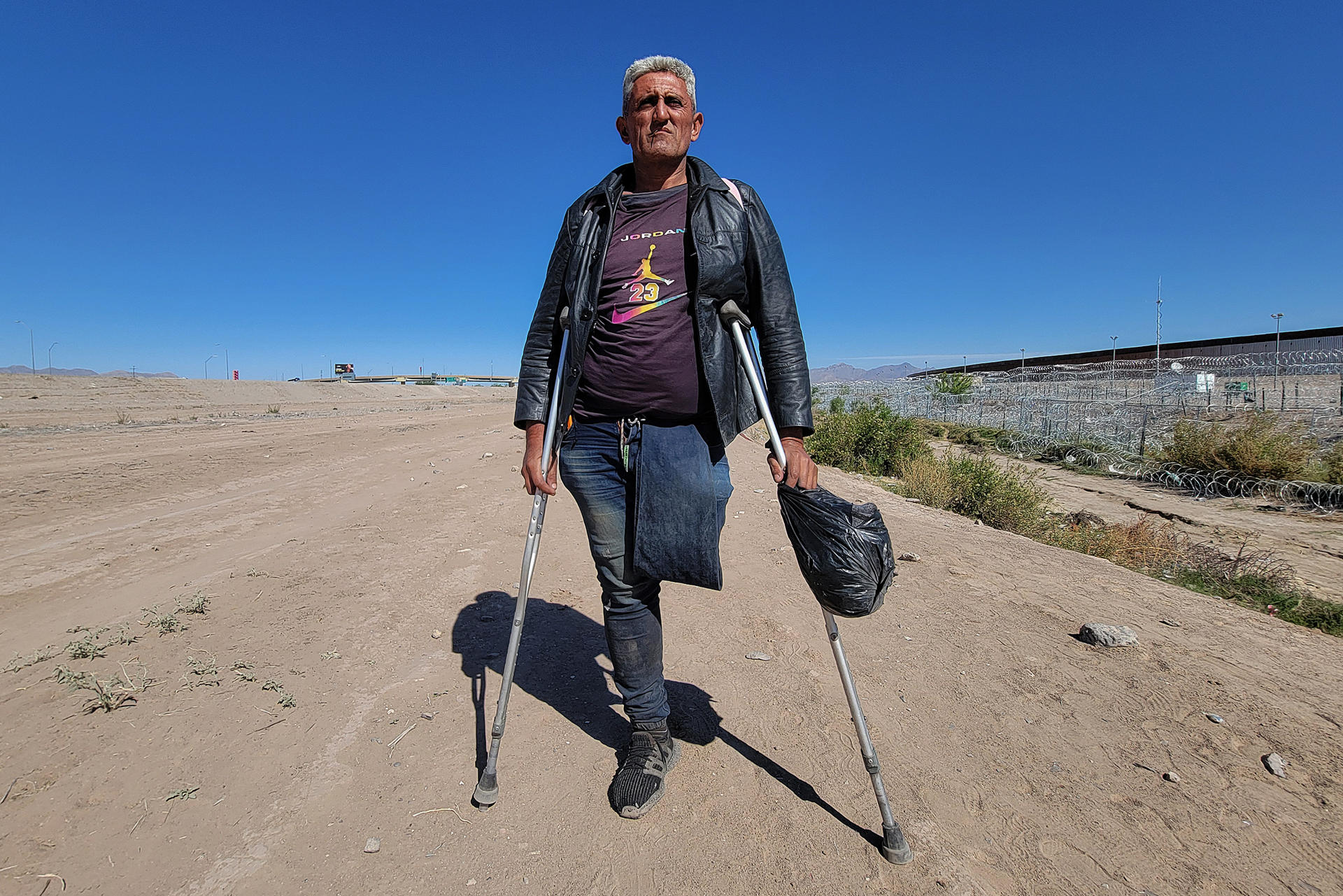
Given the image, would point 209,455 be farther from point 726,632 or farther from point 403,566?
point 726,632

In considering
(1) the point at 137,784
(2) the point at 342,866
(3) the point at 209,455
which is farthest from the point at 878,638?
(3) the point at 209,455

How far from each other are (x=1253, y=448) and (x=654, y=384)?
13102mm

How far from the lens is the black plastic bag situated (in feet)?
5.38

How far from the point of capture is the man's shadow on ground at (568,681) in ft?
7.04

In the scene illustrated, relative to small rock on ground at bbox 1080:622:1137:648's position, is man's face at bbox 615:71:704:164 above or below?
above

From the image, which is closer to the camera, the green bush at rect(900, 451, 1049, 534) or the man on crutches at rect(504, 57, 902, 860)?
the man on crutches at rect(504, 57, 902, 860)

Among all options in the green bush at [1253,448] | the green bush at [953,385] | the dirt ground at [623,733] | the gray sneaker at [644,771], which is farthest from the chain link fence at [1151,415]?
the gray sneaker at [644,771]

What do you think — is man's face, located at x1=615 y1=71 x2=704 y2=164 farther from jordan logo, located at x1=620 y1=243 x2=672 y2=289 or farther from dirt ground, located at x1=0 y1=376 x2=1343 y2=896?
dirt ground, located at x1=0 y1=376 x2=1343 y2=896

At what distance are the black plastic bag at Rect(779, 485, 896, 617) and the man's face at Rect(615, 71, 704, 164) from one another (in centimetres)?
116

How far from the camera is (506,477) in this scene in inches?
278

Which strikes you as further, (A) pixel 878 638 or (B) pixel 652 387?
(A) pixel 878 638

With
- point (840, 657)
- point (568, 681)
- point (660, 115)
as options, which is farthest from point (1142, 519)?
point (660, 115)

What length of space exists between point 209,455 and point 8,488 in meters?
2.89

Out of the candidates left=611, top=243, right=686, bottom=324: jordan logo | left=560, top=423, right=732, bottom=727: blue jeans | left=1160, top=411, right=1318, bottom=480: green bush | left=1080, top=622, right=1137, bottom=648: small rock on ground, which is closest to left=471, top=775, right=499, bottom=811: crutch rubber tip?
left=560, top=423, right=732, bottom=727: blue jeans
